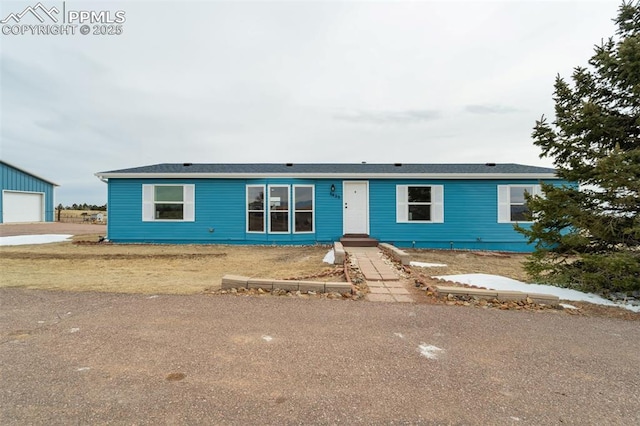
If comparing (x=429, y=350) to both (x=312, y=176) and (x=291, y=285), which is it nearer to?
(x=291, y=285)

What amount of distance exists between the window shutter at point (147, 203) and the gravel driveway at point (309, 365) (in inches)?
312

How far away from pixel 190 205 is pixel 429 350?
1087 centimetres

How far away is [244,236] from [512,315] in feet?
31.3

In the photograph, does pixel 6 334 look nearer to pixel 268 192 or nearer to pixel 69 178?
pixel 268 192

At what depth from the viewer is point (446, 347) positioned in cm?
294

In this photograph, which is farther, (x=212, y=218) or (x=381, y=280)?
(x=212, y=218)

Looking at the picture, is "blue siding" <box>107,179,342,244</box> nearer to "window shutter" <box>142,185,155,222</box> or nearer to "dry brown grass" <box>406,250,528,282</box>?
"window shutter" <box>142,185,155,222</box>

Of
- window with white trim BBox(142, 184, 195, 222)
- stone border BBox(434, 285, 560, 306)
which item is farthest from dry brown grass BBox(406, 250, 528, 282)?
window with white trim BBox(142, 184, 195, 222)

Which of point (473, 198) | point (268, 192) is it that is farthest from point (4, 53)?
point (473, 198)

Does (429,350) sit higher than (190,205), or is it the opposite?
(190,205)

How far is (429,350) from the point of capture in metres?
2.87

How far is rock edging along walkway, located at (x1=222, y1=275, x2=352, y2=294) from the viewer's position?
476cm

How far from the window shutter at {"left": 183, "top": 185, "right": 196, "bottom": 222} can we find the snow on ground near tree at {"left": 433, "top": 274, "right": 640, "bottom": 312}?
9.48 meters

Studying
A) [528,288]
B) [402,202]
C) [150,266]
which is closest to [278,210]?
[402,202]
